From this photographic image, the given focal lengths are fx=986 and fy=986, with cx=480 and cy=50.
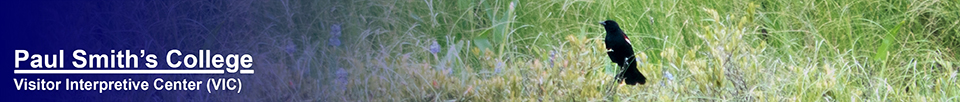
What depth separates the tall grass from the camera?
241 cm

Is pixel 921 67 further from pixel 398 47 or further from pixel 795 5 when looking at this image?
pixel 398 47

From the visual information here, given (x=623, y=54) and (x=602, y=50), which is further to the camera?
(x=623, y=54)

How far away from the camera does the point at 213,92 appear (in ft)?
9.27

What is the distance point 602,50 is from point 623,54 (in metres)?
0.23

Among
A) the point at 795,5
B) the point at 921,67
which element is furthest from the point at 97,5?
the point at 921,67

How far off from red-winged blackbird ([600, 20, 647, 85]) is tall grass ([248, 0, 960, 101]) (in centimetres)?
3

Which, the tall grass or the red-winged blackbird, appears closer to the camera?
the tall grass

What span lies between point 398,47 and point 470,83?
732 millimetres

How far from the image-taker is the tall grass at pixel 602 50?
2.41m

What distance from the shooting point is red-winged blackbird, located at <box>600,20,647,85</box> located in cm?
254

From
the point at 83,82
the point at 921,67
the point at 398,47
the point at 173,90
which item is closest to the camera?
the point at 83,82

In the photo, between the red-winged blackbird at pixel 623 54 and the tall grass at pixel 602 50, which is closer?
the tall grass at pixel 602 50

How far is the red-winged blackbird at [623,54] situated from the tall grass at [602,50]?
30mm

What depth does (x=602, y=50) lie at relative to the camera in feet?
7.83
